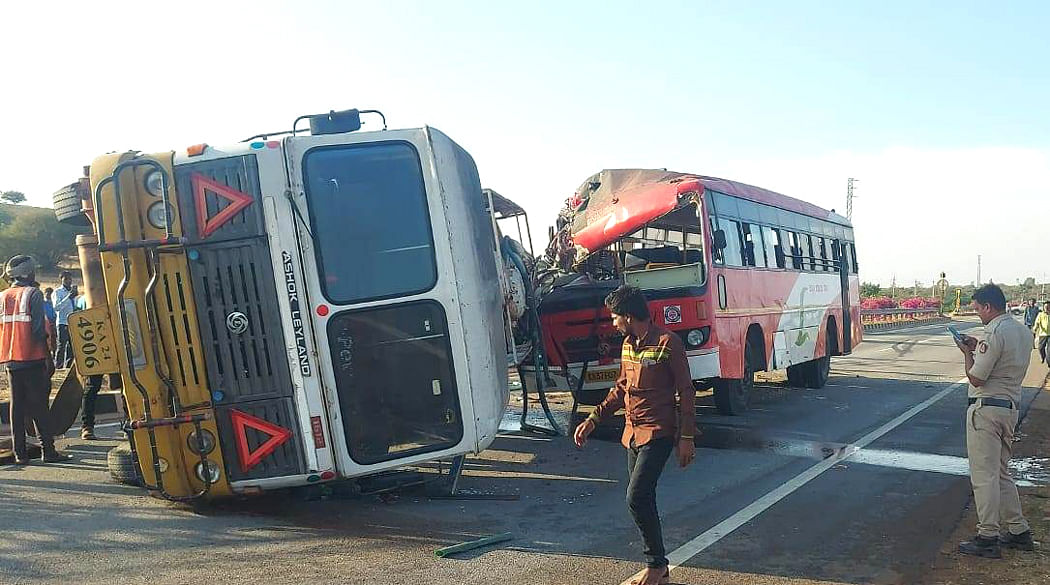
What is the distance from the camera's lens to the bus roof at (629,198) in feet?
34.9

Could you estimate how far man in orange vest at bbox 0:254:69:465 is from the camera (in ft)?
26.3

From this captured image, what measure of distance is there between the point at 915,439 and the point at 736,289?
2.79m

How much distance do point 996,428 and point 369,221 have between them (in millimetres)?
4381

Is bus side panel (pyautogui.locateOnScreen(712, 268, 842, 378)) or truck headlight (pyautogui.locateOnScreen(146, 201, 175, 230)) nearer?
truck headlight (pyautogui.locateOnScreen(146, 201, 175, 230))

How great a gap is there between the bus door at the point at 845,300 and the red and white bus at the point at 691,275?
2459mm

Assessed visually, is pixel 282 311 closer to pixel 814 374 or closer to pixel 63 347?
pixel 63 347

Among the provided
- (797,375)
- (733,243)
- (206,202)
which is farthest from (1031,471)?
(206,202)

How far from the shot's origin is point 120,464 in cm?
709

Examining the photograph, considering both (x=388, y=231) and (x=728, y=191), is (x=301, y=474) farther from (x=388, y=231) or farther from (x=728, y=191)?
(x=728, y=191)

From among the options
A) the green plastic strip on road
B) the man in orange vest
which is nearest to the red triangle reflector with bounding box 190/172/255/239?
the green plastic strip on road

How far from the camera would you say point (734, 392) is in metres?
11.7

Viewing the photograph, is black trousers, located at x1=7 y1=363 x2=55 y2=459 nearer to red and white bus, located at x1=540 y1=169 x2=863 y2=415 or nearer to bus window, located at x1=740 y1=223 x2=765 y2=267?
red and white bus, located at x1=540 y1=169 x2=863 y2=415

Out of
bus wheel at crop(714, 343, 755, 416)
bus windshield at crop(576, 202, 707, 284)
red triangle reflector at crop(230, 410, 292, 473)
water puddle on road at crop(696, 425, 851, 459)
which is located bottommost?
water puddle on road at crop(696, 425, 851, 459)

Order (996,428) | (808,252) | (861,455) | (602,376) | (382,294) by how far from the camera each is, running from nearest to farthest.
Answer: (996,428), (382,294), (861,455), (602,376), (808,252)
